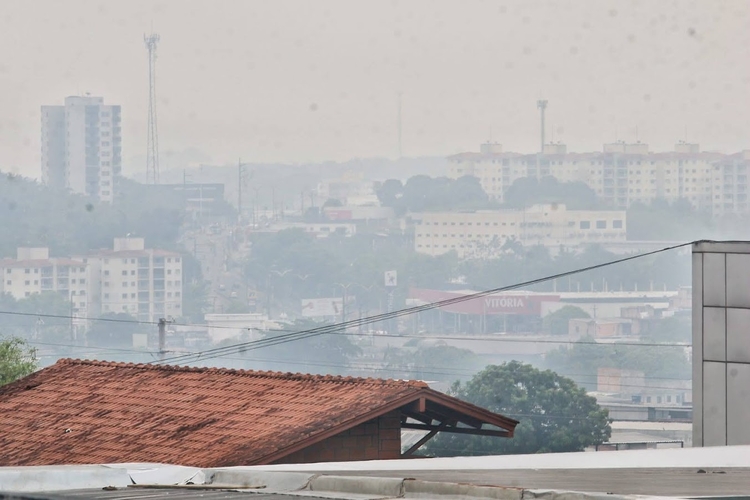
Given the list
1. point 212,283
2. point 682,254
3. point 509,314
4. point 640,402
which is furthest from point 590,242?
point 640,402

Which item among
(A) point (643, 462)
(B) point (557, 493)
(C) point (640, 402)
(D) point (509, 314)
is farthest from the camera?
(D) point (509, 314)

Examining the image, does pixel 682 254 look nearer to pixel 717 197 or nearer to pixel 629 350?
pixel 717 197

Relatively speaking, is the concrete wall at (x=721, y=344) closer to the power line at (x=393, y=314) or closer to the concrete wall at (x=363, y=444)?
the power line at (x=393, y=314)

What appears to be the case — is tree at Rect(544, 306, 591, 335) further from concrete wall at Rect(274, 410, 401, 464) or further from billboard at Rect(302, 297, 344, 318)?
concrete wall at Rect(274, 410, 401, 464)

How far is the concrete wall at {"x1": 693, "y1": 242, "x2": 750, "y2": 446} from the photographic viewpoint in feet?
39.1

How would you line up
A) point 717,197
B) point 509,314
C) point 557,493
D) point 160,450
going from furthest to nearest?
point 717,197 → point 509,314 → point 160,450 → point 557,493

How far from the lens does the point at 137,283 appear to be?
179 m

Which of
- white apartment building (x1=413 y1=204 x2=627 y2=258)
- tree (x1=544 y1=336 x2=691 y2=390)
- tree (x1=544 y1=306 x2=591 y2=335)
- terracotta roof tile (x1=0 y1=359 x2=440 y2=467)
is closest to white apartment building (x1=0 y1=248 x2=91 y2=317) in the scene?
white apartment building (x1=413 y1=204 x2=627 y2=258)

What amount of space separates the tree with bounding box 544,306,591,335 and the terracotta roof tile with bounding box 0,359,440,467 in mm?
149045

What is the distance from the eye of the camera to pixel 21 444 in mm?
12445

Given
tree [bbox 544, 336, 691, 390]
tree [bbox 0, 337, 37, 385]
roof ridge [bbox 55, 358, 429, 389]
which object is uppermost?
roof ridge [bbox 55, 358, 429, 389]

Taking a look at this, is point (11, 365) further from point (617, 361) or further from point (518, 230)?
point (518, 230)

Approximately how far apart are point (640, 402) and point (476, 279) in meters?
62.0

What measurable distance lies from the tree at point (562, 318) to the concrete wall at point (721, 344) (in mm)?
149521
